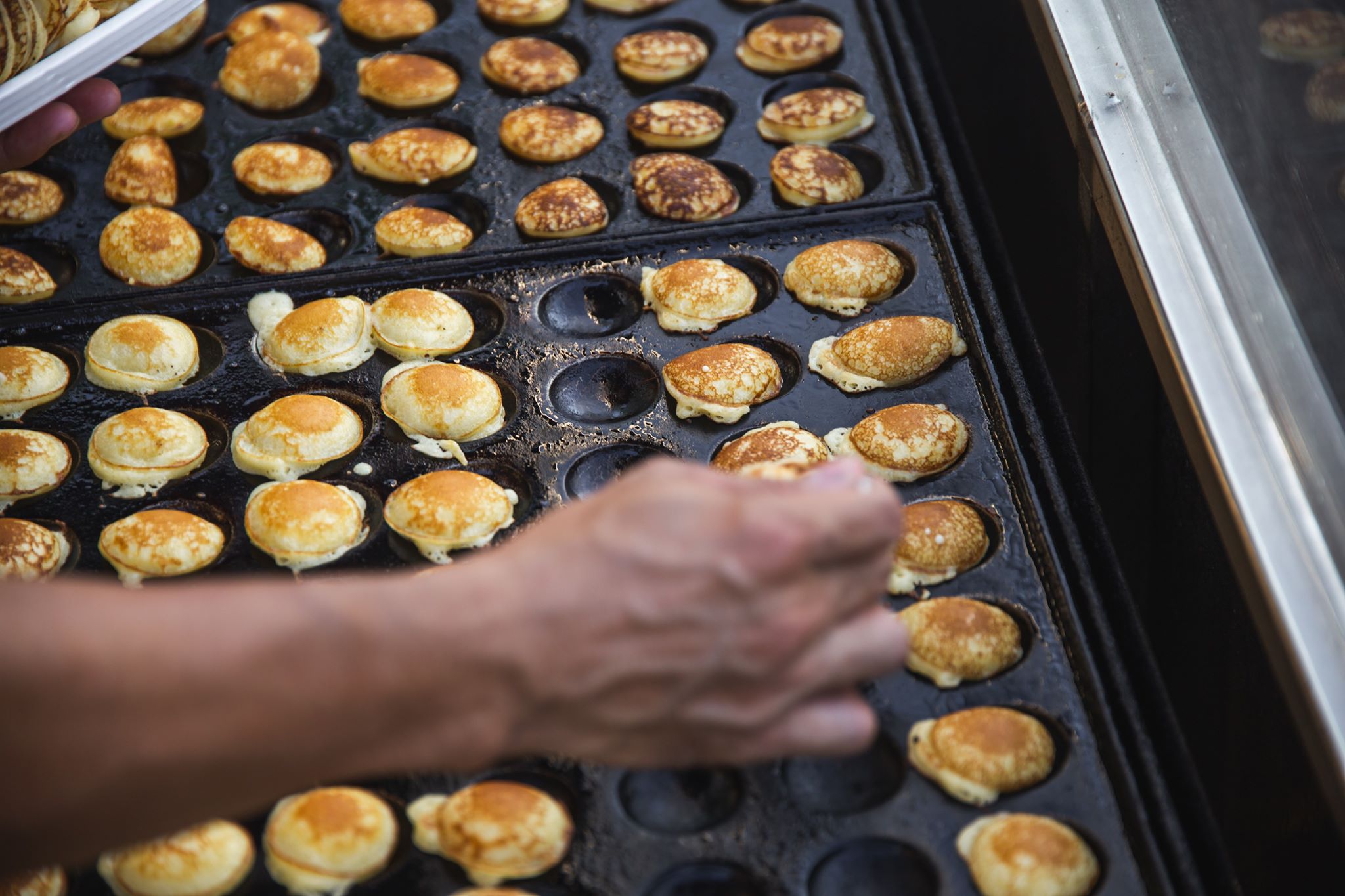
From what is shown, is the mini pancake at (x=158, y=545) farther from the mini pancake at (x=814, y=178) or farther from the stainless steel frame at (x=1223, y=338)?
the stainless steel frame at (x=1223, y=338)

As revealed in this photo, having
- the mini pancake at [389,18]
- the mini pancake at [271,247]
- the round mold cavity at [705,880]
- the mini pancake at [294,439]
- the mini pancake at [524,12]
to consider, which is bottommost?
the round mold cavity at [705,880]

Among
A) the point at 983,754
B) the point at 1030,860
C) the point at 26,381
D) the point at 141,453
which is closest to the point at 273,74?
the point at 26,381

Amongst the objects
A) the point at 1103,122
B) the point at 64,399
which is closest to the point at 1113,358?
the point at 1103,122

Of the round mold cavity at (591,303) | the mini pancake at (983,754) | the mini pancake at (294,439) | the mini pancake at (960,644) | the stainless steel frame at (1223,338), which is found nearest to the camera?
the stainless steel frame at (1223,338)

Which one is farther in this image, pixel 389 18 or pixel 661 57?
pixel 389 18

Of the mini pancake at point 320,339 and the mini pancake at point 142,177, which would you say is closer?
the mini pancake at point 320,339

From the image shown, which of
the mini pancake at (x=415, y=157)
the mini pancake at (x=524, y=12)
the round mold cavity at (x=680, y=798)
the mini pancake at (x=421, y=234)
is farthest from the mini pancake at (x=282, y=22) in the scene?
the round mold cavity at (x=680, y=798)

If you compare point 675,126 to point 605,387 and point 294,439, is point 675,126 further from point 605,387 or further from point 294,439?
point 294,439
